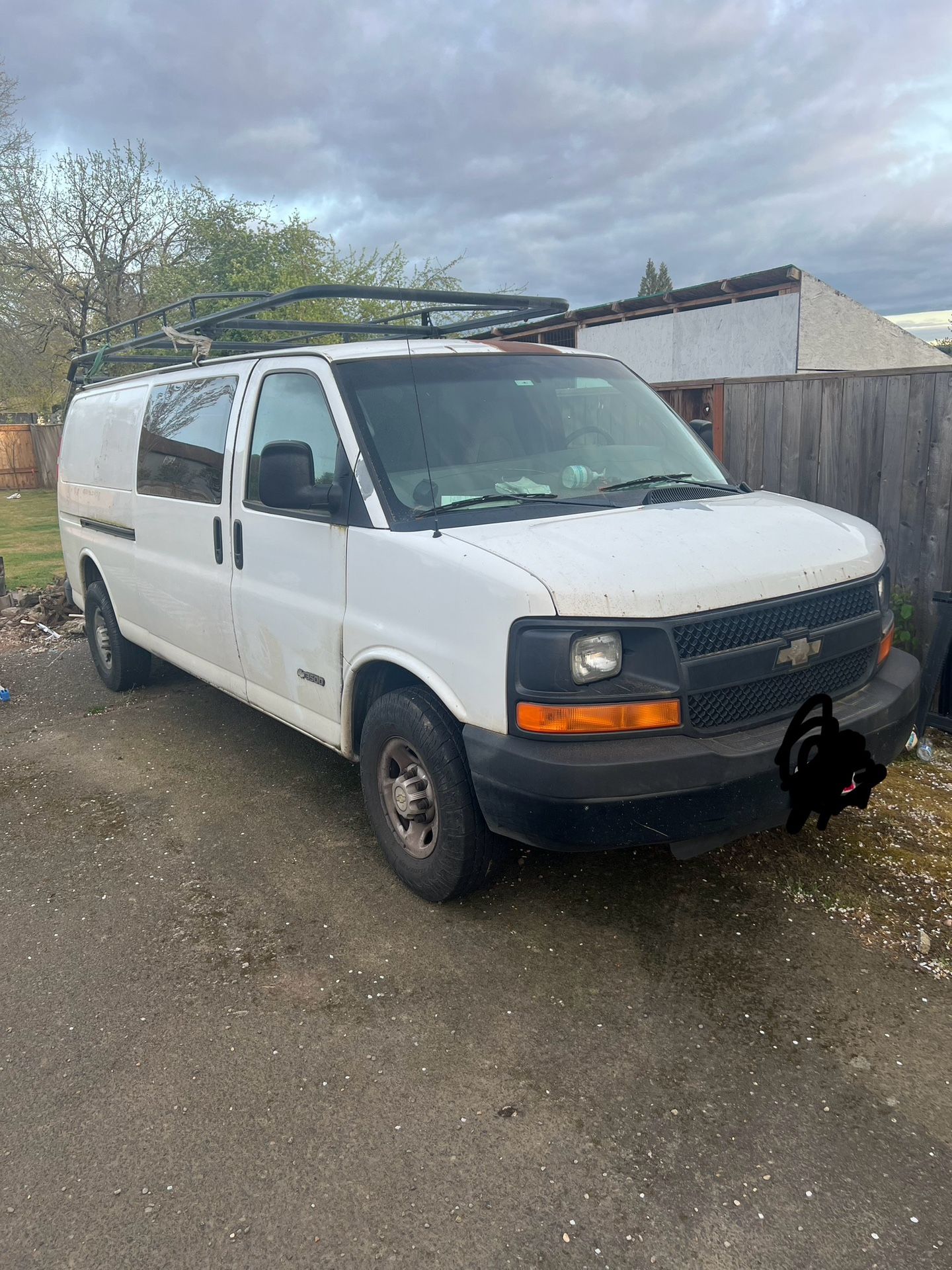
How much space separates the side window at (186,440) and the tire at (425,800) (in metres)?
1.77

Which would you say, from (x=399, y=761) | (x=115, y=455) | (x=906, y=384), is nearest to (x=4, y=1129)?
(x=399, y=761)

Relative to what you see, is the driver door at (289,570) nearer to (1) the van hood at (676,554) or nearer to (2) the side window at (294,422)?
(2) the side window at (294,422)

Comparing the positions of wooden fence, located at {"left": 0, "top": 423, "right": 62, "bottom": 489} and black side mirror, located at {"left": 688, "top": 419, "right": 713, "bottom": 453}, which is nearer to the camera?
black side mirror, located at {"left": 688, "top": 419, "right": 713, "bottom": 453}

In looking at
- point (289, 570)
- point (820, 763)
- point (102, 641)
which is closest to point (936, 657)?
point (820, 763)

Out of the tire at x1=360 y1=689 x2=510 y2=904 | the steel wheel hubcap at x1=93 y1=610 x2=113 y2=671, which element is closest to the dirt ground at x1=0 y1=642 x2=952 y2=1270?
the tire at x1=360 y1=689 x2=510 y2=904

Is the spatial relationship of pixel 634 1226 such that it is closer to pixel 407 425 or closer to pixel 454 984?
pixel 454 984

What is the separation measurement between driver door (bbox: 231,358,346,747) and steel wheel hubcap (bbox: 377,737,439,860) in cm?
36

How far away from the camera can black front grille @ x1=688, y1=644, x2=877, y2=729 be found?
3070 mm

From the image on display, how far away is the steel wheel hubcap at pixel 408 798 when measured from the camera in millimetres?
3602

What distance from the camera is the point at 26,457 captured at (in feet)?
98.7

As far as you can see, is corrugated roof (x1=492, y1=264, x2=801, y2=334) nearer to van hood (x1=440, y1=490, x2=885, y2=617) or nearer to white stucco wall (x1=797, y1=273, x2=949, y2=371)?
white stucco wall (x1=797, y1=273, x2=949, y2=371)

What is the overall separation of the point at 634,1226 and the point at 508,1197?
311mm

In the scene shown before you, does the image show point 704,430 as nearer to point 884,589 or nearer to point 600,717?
point 884,589

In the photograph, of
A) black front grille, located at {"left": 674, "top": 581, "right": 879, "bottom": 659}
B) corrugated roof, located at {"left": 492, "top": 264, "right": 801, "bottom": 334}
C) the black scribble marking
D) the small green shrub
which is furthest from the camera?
corrugated roof, located at {"left": 492, "top": 264, "right": 801, "bottom": 334}
